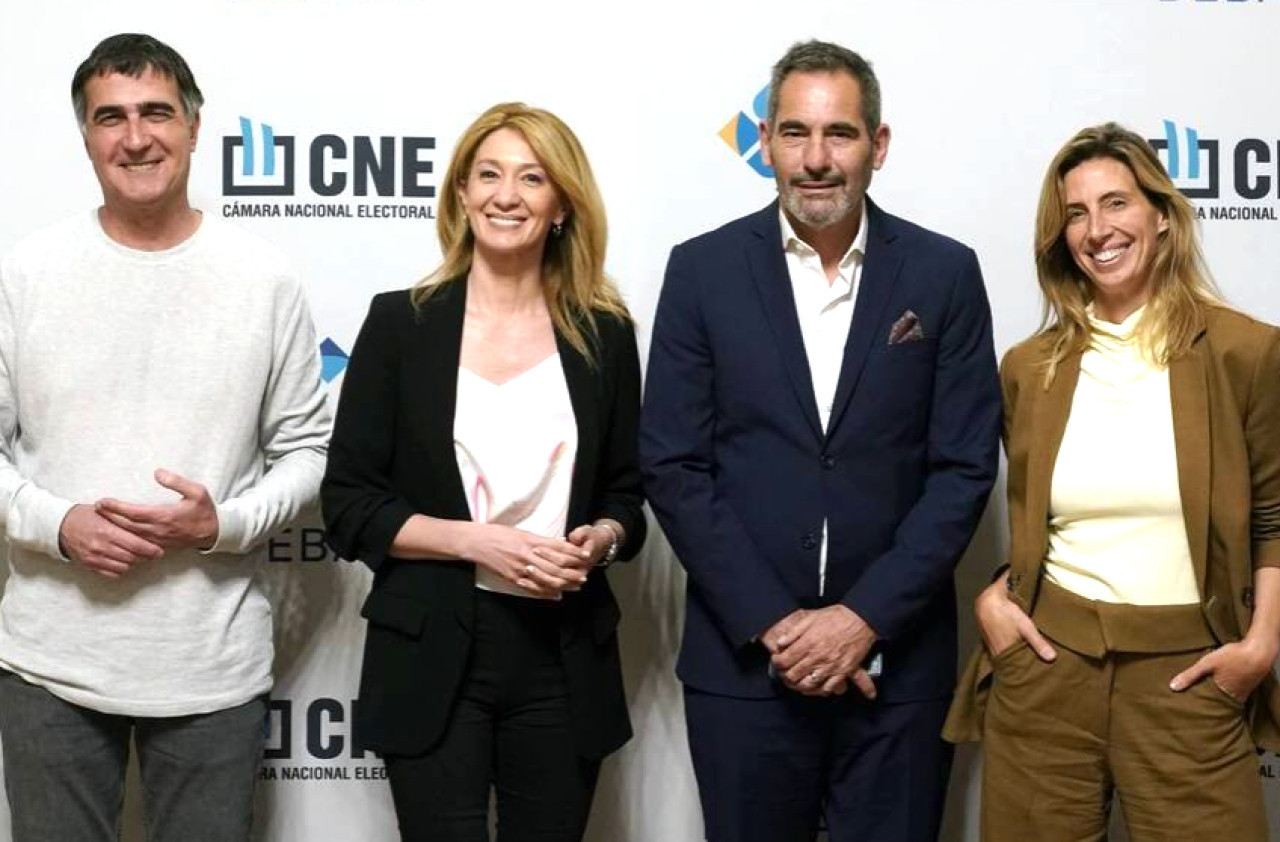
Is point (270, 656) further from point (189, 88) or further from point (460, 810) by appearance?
point (189, 88)

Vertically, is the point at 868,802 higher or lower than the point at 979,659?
lower

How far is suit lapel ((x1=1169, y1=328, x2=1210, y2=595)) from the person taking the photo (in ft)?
7.02

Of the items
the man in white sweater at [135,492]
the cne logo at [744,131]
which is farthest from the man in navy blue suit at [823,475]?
the man in white sweater at [135,492]

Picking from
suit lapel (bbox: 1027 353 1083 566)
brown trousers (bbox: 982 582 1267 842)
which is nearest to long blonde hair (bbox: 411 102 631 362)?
suit lapel (bbox: 1027 353 1083 566)

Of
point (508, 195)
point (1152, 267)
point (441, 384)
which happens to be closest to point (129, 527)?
point (441, 384)

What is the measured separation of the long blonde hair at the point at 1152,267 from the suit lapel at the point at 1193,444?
3 centimetres

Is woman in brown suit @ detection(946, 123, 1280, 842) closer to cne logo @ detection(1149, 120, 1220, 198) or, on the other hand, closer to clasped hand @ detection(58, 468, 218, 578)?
cne logo @ detection(1149, 120, 1220, 198)

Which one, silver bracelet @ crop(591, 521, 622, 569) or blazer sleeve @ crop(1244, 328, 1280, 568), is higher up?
blazer sleeve @ crop(1244, 328, 1280, 568)

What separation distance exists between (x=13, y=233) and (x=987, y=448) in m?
1.91

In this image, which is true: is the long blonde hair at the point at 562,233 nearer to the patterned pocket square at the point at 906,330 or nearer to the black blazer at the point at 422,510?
the black blazer at the point at 422,510

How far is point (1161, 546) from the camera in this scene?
2.18 meters

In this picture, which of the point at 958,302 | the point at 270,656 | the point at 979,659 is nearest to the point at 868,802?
the point at 979,659

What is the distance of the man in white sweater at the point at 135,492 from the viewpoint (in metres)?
2.18

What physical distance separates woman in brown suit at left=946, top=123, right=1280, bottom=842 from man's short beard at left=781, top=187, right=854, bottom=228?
0.38m
